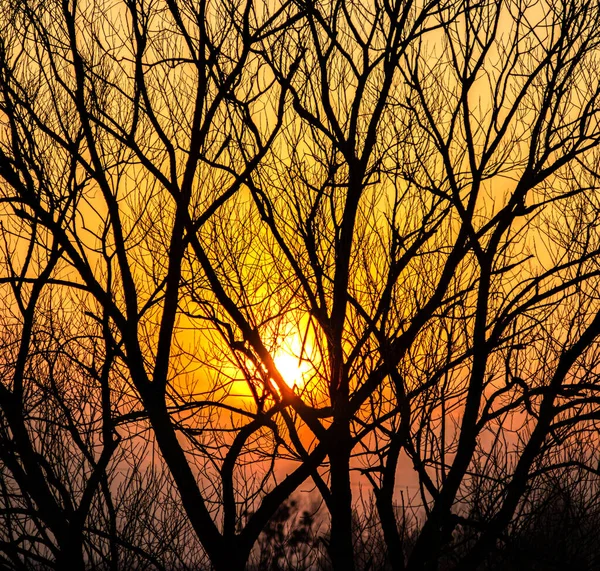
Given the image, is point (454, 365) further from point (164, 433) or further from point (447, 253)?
point (164, 433)

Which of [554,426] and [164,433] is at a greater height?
[164,433]

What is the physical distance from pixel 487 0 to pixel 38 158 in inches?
154

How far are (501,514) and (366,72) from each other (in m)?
3.53

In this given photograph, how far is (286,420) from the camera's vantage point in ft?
20.7

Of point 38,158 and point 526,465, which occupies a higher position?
point 38,158

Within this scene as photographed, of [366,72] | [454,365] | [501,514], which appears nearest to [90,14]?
[366,72]

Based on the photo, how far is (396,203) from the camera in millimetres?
6586

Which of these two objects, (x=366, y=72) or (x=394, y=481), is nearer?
(x=366, y=72)

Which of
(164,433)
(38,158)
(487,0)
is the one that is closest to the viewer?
(164,433)

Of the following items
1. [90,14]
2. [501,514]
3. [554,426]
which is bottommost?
[501,514]

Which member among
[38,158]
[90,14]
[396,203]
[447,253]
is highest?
[90,14]

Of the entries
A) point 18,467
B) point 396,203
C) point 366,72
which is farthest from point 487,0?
point 18,467

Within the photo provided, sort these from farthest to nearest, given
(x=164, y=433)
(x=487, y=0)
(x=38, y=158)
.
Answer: (x=38, y=158) < (x=487, y=0) < (x=164, y=433)

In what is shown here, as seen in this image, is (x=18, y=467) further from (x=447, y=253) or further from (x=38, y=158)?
(x=447, y=253)
